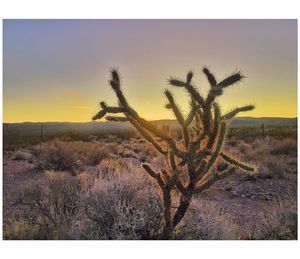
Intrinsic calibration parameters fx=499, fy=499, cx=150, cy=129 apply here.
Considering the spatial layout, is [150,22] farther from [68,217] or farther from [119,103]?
[68,217]

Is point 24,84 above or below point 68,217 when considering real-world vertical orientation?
above

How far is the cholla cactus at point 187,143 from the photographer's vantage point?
21.2 feet

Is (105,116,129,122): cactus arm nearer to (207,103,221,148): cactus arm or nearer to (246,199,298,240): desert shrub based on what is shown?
(207,103,221,148): cactus arm

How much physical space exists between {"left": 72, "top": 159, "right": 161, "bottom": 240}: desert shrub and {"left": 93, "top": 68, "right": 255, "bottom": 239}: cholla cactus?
32 centimetres

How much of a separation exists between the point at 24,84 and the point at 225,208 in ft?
17.2

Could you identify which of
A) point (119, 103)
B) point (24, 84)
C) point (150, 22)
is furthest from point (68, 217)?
point (24, 84)

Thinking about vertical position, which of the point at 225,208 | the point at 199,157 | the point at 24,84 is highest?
the point at 24,84

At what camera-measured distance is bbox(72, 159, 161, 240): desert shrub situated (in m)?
6.68

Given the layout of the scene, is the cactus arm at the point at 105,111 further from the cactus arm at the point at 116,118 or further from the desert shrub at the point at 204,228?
the desert shrub at the point at 204,228

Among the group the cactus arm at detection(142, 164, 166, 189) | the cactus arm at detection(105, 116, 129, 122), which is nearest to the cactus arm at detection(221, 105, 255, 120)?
the cactus arm at detection(142, 164, 166, 189)

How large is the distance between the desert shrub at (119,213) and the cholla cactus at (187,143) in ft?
1.04

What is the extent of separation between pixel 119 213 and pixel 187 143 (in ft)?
4.30
